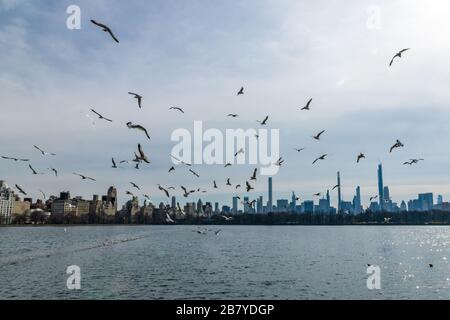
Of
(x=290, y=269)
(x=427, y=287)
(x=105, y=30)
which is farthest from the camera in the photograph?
(x=290, y=269)

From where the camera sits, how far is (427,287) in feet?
126

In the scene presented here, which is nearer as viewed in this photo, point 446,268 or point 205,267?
point 205,267

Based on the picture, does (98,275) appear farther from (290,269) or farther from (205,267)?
(290,269)

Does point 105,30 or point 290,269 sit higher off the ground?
point 105,30

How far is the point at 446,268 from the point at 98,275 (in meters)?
44.6

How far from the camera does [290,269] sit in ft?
151

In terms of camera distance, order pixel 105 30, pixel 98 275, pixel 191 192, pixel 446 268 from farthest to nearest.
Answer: pixel 446 268, pixel 98 275, pixel 191 192, pixel 105 30
